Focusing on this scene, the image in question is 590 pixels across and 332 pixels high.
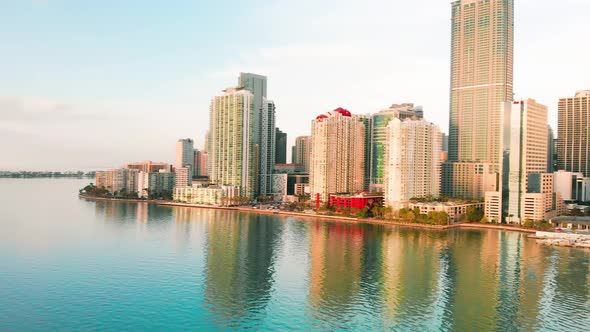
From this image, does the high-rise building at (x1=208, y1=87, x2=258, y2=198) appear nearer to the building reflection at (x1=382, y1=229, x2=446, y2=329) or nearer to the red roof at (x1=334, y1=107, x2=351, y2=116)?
the red roof at (x1=334, y1=107, x2=351, y2=116)

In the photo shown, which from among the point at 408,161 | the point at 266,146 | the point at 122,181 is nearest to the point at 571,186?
the point at 408,161

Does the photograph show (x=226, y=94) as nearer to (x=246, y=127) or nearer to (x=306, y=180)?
(x=246, y=127)

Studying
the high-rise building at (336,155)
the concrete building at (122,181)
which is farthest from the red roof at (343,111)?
the concrete building at (122,181)

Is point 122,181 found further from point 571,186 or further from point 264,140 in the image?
point 571,186

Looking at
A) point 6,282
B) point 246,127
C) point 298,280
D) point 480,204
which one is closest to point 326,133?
point 246,127

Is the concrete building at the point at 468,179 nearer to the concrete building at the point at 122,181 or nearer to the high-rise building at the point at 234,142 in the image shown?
the high-rise building at the point at 234,142

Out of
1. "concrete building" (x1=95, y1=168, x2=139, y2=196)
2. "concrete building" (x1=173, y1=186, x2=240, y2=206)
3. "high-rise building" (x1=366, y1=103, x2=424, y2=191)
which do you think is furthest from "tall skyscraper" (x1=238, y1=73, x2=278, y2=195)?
"concrete building" (x1=95, y1=168, x2=139, y2=196)
